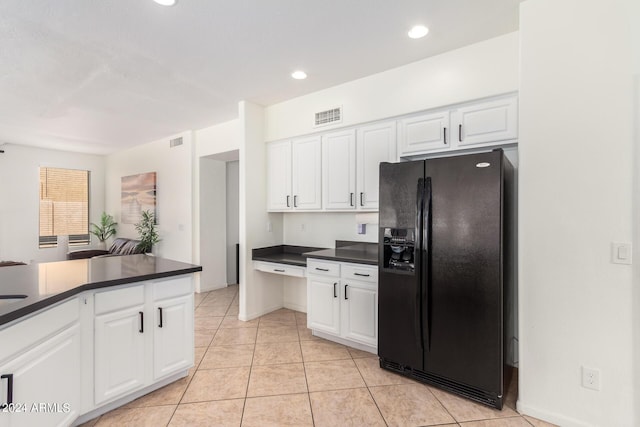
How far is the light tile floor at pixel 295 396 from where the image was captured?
80.7 inches

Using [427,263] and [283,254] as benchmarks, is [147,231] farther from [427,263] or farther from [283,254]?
[427,263]

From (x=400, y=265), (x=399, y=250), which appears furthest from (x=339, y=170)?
(x=400, y=265)

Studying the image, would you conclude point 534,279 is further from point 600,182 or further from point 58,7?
point 58,7

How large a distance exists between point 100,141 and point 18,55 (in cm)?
361

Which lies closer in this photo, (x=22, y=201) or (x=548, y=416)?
(x=548, y=416)

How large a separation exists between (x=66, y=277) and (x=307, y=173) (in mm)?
2438

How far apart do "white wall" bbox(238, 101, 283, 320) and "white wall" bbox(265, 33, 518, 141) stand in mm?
461

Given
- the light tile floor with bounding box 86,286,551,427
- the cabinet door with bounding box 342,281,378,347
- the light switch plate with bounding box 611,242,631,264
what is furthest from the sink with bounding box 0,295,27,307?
the light switch plate with bounding box 611,242,631,264

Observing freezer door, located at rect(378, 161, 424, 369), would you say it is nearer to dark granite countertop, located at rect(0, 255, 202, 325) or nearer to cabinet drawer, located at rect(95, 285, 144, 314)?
dark granite countertop, located at rect(0, 255, 202, 325)

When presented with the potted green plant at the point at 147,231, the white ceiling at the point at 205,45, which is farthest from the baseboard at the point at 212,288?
the white ceiling at the point at 205,45

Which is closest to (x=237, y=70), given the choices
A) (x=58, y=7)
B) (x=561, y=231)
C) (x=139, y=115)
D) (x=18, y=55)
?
(x=58, y=7)

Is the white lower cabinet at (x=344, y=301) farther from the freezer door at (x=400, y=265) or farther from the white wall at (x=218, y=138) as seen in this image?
the white wall at (x=218, y=138)

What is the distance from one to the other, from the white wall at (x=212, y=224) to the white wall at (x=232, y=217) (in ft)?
0.54

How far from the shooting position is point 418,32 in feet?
8.03
